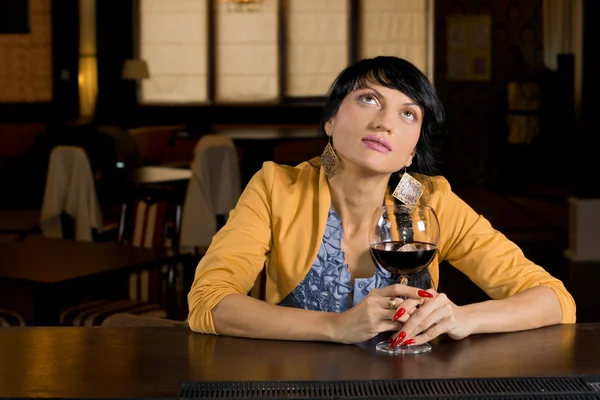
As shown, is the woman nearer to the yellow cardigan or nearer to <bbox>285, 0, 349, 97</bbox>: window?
the yellow cardigan

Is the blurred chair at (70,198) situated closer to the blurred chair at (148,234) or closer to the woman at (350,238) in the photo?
the blurred chair at (148,234)

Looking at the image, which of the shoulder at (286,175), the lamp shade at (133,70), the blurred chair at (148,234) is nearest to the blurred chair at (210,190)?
the blurred chair at (148,234)

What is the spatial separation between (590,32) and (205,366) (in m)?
6.51

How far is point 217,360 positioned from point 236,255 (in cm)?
50

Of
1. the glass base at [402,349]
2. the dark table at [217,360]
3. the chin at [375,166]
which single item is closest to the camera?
the dark table at [217,360]

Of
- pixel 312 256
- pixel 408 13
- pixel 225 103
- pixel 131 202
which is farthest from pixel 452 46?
pixel 312 256

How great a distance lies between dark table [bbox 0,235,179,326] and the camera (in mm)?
→ 3342

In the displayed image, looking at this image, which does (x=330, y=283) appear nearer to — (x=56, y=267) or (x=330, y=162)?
(x=330, y=162)

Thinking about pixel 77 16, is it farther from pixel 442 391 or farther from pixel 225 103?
pixel 442 391

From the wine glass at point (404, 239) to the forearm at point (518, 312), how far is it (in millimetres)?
156

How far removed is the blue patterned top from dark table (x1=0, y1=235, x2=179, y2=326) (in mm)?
1299

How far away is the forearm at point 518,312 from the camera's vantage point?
1.94m

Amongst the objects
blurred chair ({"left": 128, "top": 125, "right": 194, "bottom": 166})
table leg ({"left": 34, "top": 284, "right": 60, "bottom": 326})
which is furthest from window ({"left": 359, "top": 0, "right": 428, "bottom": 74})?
table leg ({"left": 34, "top": 284, "right": 60, "bottom": 326})

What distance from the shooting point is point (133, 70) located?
39.5 feet
